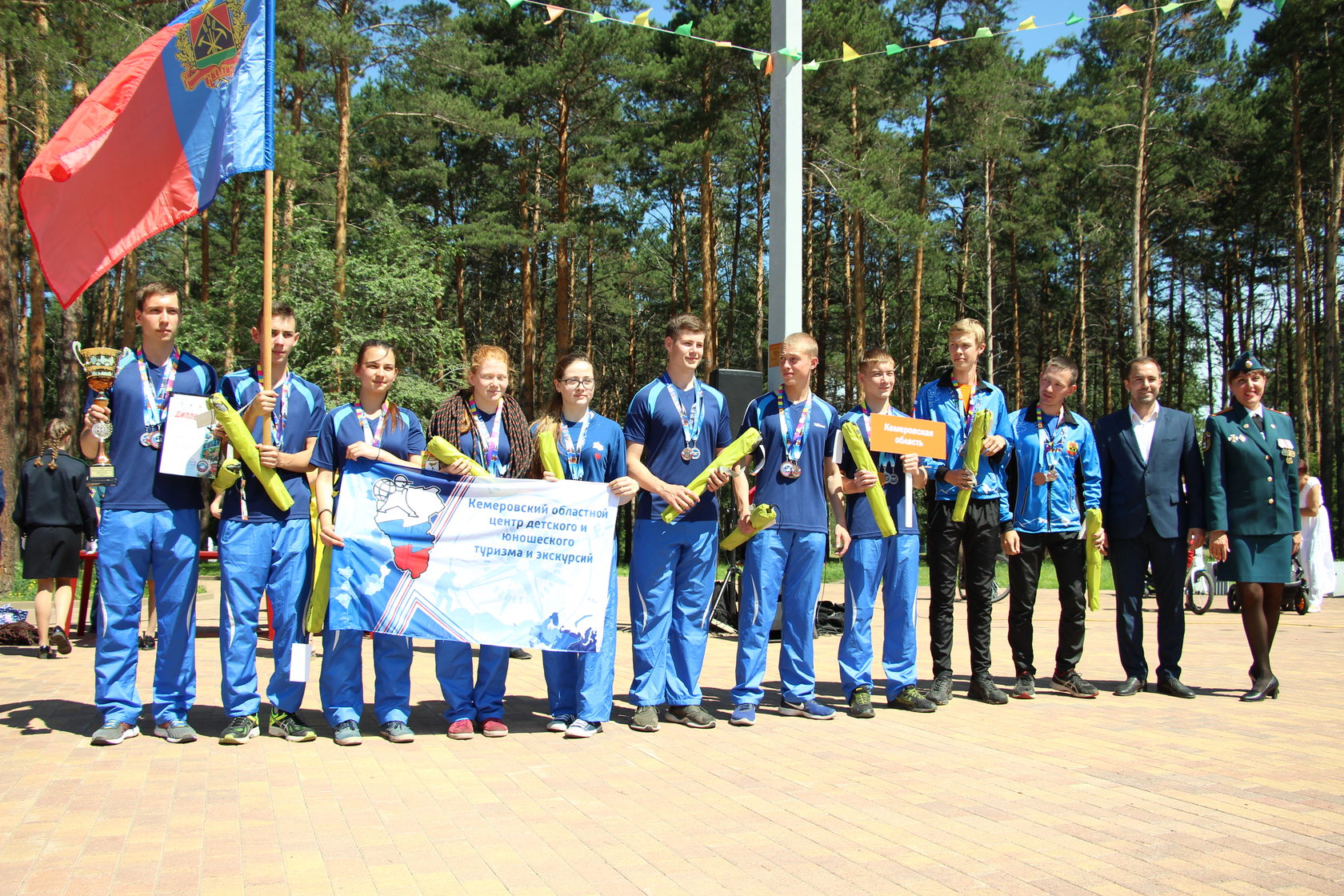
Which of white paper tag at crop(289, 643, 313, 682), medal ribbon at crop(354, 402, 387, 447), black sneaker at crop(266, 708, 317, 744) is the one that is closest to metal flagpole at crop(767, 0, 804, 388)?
medal ribbon at crop(354, 402, 387, 447)

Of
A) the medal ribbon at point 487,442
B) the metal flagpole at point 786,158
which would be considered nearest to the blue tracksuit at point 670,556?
the medal ribbon at point 487,442

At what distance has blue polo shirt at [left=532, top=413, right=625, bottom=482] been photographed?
19.1ft

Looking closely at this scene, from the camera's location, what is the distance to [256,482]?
5.39m

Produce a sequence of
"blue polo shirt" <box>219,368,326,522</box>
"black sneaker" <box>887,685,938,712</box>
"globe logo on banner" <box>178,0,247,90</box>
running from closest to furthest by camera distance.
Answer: "blue polo shirt" <box>219,368,326,522</box>, "globe logo on banner" <box>178,0,247,90</box>, "black sneaker" <box>887,685,938,712</box>

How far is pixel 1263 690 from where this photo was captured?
6.88m

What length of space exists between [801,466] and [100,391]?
12.4 feet

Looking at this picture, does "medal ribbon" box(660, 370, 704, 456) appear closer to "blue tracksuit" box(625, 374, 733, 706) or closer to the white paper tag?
"blue tracksuit" box(625, 374, 733, 706)

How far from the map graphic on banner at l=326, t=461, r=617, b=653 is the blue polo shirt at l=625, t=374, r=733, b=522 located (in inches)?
14.5

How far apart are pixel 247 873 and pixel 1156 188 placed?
3514 cm

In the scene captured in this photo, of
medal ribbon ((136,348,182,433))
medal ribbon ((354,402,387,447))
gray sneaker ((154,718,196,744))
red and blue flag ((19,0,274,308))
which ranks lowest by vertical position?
gray sneaker ((154,718,196,744))

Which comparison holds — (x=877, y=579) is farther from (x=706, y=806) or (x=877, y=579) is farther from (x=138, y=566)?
(x=138, y=566)

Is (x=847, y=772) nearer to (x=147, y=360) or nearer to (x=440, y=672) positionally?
(x=440, y=672)

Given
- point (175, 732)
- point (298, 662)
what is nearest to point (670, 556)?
point (298, 662)

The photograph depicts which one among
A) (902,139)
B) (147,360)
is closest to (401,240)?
(902,139)
